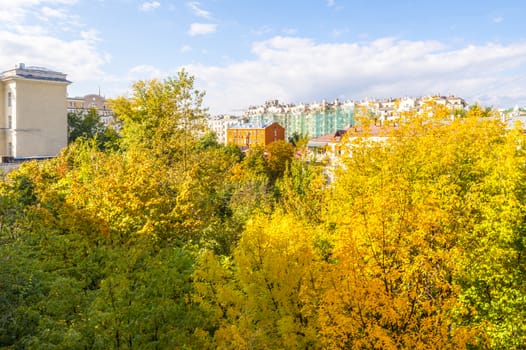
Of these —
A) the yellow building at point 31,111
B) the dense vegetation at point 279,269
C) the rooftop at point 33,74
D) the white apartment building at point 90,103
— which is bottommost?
the dense vegetation at point 279,269

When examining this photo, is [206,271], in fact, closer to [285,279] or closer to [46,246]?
[285,279]

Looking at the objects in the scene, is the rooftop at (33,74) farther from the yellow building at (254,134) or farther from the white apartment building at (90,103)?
the white apartment building at (90,103)

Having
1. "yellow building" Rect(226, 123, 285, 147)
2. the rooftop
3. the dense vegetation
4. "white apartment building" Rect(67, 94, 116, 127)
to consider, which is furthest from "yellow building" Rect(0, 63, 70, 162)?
"white apartment building" Rect(67, 94, 116, 127)

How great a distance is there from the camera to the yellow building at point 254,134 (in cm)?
11469

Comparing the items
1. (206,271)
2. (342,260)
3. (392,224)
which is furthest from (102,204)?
(392,224)

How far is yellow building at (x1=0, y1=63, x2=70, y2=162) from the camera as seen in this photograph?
172ft

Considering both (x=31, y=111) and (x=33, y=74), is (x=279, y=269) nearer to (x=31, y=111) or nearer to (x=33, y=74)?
(x=31, y=111)

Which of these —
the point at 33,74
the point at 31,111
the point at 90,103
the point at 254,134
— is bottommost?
the point at 31,111

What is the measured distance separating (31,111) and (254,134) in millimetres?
69300

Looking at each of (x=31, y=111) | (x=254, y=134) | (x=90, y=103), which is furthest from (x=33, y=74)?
(x=90, y=103)

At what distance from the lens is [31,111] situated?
5331 cm

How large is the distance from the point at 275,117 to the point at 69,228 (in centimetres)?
16032

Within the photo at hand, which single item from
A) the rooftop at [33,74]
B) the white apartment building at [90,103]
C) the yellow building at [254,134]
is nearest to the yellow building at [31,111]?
the rooftop at [33,74]

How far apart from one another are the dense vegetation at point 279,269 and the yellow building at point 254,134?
9289cm
